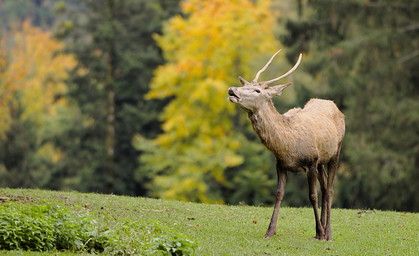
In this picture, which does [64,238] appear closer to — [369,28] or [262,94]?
[262,94]

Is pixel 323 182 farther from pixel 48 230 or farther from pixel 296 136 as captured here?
pixel 48 230

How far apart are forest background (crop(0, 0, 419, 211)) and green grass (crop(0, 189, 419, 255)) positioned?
13588mm

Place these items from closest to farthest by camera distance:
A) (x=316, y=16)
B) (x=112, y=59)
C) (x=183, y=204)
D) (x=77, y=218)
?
(x=77, y=218) < (x=183, y=204) < (x=316, y=16) < (x=112, y=59)

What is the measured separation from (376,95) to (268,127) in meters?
18.9

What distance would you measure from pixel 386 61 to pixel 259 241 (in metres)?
19.4

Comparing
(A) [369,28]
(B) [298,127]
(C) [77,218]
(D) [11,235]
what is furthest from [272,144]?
(A) [369,28]

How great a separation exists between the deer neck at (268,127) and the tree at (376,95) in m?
16.7

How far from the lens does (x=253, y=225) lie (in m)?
12.1

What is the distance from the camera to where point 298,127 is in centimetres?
1085

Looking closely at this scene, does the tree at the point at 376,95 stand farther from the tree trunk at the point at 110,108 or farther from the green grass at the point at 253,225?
the green grass at the point at 253,225

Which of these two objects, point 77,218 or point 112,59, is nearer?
point 77,218

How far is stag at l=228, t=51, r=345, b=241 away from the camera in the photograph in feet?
33.9

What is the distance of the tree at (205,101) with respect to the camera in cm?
3056

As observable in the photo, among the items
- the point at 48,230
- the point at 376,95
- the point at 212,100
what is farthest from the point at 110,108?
the point at 48,230
